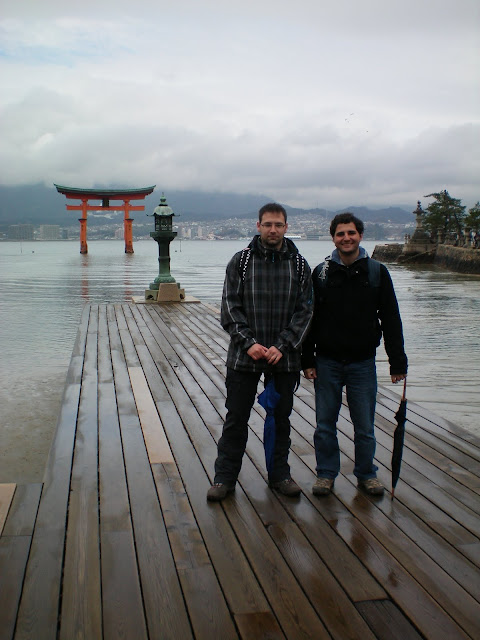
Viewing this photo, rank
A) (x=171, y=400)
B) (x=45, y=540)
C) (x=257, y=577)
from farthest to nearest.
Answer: (x=171, y=400) → (x=45, y=540) → (x=257, y=577)

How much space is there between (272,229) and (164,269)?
9.87 meters

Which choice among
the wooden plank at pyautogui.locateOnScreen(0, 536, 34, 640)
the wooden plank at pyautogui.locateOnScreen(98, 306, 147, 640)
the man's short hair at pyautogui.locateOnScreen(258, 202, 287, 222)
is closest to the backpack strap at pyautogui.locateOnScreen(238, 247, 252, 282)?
the man's short hair at pyautogui.locateOnScreen(258, 202, 287, 222)

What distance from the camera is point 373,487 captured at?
124 inches

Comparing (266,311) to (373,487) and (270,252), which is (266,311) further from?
(373,487)

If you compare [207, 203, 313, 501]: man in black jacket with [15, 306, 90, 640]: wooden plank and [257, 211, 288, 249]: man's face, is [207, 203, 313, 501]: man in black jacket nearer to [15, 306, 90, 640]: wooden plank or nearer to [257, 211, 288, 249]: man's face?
[257, 211, 288, 249]: man's face

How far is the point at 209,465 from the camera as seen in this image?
358cm

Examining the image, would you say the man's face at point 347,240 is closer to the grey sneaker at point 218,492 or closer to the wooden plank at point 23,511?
the grey sneaker at point 218,492

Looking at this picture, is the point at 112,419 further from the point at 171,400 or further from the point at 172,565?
the point at 172,565

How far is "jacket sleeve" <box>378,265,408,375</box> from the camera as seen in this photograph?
3078mm

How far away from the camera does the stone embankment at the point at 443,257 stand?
122 feet

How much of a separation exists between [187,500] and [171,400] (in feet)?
6.33

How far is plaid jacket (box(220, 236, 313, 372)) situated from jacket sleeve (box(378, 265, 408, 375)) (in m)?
0.36

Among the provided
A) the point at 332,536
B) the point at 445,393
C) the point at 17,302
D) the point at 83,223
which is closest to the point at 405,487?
the point at 332,536

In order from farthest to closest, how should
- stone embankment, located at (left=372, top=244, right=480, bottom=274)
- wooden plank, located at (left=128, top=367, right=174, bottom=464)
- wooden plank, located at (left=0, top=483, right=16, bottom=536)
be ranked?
1. stone embankment, located at (left=372, top=244, right=480, bottom=274)
2. wooden plank, located at (left=128, top=367, right=174, bottom=464)
3. wooden plank, located at (left=0, top=483, right=16, bottom=536)
